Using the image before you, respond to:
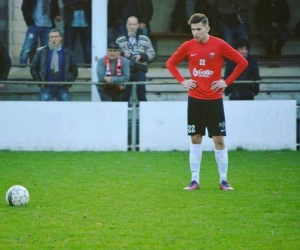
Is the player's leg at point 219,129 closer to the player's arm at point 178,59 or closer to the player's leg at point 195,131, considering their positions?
the player's leg at point 195,131

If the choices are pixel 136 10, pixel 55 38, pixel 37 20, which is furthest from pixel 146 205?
pixel 136 10

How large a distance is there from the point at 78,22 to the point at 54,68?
2197mm

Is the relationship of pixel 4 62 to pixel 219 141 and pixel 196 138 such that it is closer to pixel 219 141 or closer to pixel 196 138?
pixel 196 138

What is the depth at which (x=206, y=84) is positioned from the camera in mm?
11219

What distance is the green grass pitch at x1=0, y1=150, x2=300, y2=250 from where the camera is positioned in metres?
7.90

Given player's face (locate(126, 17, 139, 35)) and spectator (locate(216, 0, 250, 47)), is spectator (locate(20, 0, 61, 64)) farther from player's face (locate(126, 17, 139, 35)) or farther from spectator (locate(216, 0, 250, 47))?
spectator (locate(216, 0, 250, 47))

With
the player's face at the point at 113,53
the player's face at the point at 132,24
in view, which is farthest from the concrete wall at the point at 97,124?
the player's face at the point at 132,24

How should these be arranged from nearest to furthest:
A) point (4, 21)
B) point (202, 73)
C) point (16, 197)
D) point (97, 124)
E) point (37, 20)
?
point (16, 197)
point (202, 73)
point (97, 124)
point (37, 20)
point (4, 21)

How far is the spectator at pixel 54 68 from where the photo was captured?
17000mm

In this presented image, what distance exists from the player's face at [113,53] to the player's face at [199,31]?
221 inches

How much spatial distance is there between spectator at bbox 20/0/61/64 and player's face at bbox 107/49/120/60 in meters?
2.47

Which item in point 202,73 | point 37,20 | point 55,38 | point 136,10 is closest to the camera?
point 202,73

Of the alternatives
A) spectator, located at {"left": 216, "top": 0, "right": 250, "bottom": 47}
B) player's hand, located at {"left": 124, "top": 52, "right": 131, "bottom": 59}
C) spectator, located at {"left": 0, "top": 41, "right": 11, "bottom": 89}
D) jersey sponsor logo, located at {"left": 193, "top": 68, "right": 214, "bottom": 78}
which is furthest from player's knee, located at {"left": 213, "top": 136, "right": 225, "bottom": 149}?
spectator, located at {"left": 216, "top": 0, "right": 250, "bottom": 47}

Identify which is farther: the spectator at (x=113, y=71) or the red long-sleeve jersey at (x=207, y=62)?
the spectator at (x=113, y=71)
